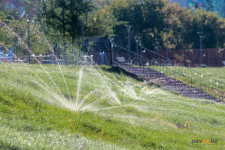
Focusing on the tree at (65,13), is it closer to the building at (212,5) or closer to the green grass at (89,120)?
the green grass at (89,120)

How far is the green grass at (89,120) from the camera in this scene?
20.3 ft

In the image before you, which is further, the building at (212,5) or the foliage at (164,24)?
the building at (212,5)

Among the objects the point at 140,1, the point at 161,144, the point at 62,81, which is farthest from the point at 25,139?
the point at 140,1

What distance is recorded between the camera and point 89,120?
751cm

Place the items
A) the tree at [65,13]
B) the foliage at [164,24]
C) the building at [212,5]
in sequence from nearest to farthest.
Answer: the tree at [65,13] < the foliage at [164,24] < the building at [212,5]

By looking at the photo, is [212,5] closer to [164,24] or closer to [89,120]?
[164,24]

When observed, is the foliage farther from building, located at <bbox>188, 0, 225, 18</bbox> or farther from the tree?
building, located at <bbox>188, 0, 225, 18</bbox>

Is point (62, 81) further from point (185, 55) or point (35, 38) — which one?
point (185, 55)

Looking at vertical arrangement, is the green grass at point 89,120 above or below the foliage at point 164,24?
below

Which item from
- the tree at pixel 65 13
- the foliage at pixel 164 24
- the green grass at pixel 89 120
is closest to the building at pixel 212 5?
the foliage at pixel 164 24

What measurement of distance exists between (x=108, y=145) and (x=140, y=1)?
4770cm

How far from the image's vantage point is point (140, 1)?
170ft

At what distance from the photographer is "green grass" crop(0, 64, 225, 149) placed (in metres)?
6.19

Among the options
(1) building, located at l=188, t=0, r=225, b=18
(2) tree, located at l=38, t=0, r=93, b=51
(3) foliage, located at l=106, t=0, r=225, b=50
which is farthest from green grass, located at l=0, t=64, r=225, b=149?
(1) building, located at l=188, t=0, r=225, b=18
